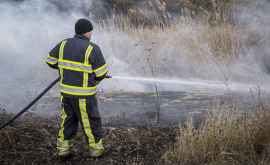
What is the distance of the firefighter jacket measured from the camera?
4.40 meters

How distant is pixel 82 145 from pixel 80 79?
3.51 ft

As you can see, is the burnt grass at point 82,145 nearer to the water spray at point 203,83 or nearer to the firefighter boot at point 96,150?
the firefighter boot at point 96,150

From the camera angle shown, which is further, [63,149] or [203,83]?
[203,83]

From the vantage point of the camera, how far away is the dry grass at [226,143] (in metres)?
4.40

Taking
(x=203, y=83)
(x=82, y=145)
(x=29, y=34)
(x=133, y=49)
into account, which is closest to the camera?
(x=82, y=145)

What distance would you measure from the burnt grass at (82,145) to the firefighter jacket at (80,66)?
32.8 inches

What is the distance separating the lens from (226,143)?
4484mm

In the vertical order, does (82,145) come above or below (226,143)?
below

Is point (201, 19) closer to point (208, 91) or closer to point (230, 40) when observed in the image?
point (230, 40)

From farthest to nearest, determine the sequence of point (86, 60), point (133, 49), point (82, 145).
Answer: point (133, 49)
point (82, 145)
point (86, 60)

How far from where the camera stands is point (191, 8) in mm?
11922

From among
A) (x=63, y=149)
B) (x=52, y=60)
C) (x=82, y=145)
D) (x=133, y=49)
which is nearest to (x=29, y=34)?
(x=133, y=49)

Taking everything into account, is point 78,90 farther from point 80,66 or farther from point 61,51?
point 61,51

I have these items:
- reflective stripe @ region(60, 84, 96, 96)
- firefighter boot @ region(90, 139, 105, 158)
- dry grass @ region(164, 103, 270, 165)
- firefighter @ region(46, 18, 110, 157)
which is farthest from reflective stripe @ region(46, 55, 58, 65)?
dry grass @ region(164, 103, 270, 165)
